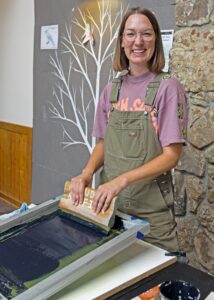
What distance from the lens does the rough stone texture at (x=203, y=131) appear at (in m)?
2.01

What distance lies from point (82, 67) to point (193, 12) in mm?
1004

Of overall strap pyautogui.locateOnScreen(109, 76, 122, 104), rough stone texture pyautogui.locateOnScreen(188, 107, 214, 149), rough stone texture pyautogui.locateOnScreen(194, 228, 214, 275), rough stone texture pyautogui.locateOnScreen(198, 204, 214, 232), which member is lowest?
rough stone texture pyautogui.locateOnScreen(194, 228, 214, 275)

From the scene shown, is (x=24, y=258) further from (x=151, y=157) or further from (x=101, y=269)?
(x=151, y=157)

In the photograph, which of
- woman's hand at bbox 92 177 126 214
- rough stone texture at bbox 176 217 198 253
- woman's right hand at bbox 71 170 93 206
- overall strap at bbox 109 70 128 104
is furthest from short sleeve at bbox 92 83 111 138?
rough stone texture at bbox 176 217 198 253

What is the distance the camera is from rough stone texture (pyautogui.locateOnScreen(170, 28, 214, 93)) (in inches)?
78.0

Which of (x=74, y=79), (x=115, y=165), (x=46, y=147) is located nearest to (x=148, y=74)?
(x=115, y=165)

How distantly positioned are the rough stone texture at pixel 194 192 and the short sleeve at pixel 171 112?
0.87 metres

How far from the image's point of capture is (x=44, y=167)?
324cm

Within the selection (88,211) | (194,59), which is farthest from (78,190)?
(194,59)

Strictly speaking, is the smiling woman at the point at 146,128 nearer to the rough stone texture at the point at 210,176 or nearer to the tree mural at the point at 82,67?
the rough stone texture at the point at 210,176

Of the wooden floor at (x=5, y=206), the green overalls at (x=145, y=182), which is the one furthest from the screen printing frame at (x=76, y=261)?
the wooden floor at (x=5, y=206)

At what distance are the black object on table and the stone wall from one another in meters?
1.09

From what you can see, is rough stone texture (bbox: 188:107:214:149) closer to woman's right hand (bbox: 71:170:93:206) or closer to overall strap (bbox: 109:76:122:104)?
overall strap (bbox: 109:76:122:104)

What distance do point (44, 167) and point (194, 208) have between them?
4.98 feet
